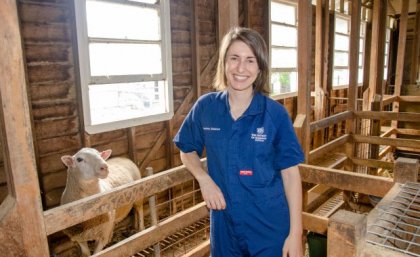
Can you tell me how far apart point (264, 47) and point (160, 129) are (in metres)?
2.84

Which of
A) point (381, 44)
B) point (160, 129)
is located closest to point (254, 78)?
point (160, 129)

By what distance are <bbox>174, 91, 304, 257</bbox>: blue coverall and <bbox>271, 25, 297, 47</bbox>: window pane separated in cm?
483

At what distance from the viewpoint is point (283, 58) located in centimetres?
625

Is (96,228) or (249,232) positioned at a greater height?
(249,232)

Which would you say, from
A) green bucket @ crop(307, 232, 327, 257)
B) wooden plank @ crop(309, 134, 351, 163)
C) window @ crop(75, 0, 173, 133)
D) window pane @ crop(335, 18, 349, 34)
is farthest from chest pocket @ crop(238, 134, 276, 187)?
window pane @ crop(335, 18, 349, 34)

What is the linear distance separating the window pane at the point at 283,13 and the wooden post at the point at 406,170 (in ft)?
15.7

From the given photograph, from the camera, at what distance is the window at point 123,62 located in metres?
3.21

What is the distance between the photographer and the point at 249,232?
142 centimetres

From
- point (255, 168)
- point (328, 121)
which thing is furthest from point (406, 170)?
point (328, 121)

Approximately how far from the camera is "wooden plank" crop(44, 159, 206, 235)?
3.98 feet

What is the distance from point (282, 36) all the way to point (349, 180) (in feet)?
15.9

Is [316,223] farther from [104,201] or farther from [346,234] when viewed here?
[104,201]

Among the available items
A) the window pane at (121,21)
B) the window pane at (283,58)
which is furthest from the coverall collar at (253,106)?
the window pane at (283,58)

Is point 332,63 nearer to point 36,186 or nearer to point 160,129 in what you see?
point 160,129
